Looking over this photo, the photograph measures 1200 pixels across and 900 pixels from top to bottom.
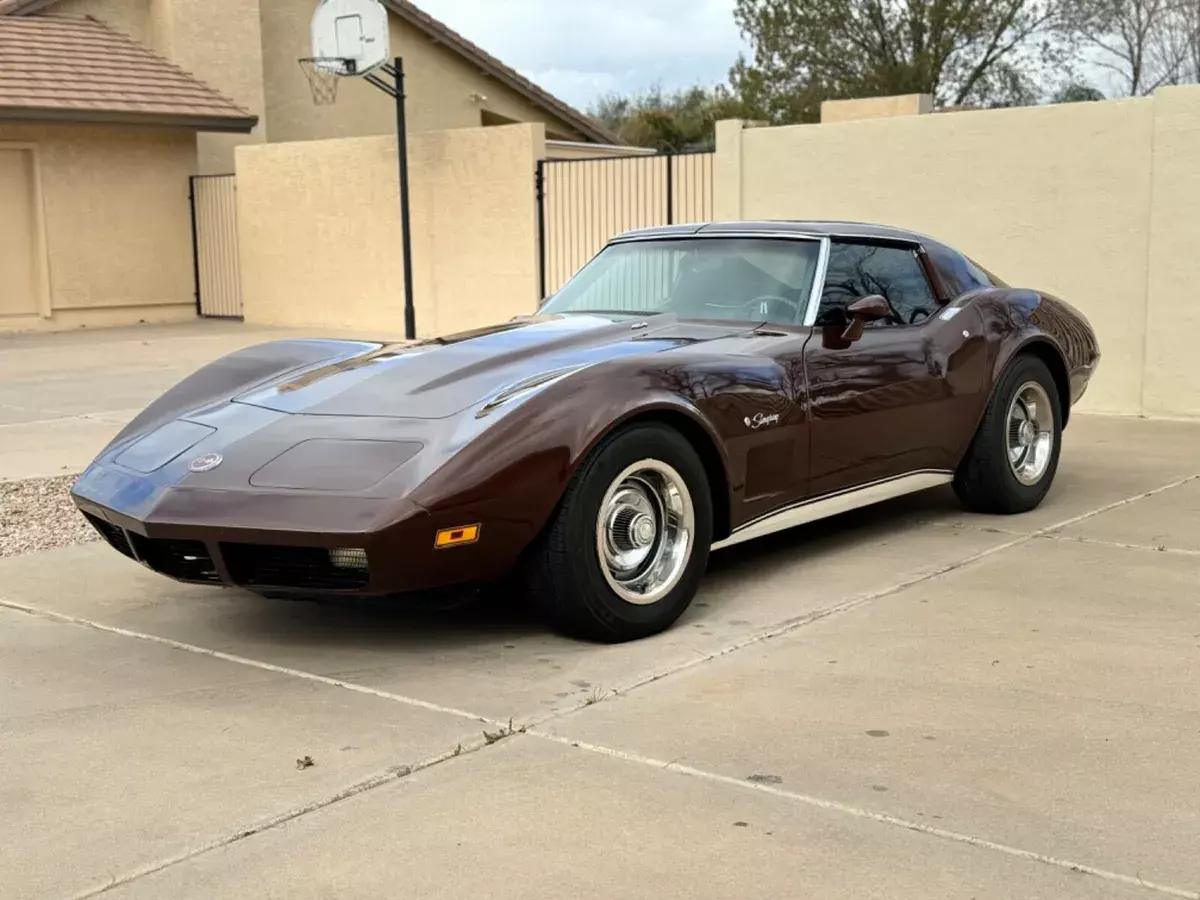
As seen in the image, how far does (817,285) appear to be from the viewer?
18.7 feet

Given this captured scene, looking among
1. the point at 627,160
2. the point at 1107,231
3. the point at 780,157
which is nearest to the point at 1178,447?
the point at 1107,231

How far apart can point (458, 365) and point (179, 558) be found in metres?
1.17

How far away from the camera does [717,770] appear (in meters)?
3.52

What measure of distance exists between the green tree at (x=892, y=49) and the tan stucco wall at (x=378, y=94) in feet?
44.2

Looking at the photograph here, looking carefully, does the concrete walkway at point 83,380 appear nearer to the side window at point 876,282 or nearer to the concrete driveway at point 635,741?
the concrete driveway at point 635,741

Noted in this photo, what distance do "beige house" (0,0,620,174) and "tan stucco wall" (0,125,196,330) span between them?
1.06m

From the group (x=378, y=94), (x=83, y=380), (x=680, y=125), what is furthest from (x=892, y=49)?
(x=83, y=380)

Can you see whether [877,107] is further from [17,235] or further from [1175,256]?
[17,235]

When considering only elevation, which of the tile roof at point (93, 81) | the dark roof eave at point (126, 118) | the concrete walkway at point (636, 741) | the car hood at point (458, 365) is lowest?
the concrete walkway at point (636, 741)

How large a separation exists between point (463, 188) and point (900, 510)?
1058 centimetres

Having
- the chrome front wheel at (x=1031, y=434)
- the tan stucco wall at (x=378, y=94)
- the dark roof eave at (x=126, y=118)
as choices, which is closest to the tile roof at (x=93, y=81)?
the dark roof eave at (x=126, y=118)

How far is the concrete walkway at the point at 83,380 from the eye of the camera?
9.09 meters

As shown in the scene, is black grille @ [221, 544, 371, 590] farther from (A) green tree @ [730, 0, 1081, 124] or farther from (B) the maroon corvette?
(A) green tree @ [730, 0, 1081, 124]

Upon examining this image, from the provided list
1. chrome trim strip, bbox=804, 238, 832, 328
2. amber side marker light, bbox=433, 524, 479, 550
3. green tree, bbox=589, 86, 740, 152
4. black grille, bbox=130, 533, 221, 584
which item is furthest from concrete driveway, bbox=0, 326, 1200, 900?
green tree, bbox=589, 86, 740, 152
